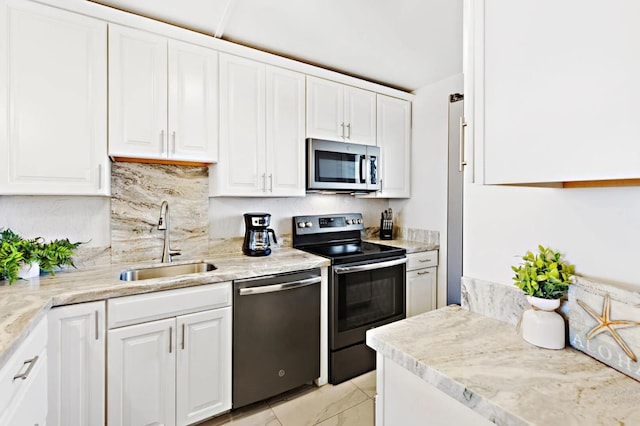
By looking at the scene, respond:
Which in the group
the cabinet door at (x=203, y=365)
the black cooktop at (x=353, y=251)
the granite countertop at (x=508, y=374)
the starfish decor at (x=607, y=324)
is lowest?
the cabinet door at (x=203, y=365)

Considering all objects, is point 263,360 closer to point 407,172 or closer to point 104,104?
point 104,104

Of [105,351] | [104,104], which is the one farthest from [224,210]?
[105,351]

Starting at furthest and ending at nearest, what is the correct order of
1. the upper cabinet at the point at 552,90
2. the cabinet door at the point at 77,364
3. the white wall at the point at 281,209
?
1. the white wall at the point at 281,209
2. the cabinet door at the point at 77,364
3. the upper cabinet at the point at 552,90

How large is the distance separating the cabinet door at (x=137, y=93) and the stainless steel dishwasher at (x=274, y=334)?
40.7 inches

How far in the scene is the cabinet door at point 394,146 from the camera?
118 inches

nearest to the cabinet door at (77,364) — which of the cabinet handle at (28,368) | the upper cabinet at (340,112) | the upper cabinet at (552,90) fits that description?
the cabinet handle at (28,368)

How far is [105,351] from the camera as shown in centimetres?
154

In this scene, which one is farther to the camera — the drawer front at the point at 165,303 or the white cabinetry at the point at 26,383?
the drawer front at the point at 165,303

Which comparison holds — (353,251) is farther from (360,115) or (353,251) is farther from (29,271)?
(29,271)

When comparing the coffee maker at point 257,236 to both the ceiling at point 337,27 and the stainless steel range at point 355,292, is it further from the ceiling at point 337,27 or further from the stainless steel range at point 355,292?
the ceiling at point 337,27

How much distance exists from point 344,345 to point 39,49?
8.55 feet

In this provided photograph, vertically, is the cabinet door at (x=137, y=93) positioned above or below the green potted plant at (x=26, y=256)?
above

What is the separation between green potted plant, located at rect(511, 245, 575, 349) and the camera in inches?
34.0

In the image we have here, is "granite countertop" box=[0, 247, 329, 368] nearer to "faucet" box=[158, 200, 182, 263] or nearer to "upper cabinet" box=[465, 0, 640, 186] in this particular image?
"faucet" box=[158, 200, 182, 263]
